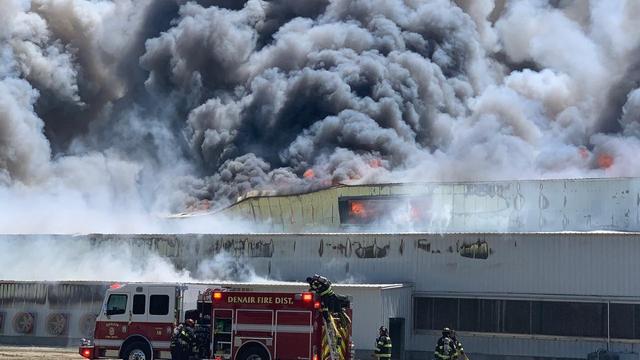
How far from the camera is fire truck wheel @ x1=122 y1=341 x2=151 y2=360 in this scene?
25.8m

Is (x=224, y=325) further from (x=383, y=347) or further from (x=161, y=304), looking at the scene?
(x=383, y=347)

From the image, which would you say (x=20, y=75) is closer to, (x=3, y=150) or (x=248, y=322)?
(x=3, y=150)

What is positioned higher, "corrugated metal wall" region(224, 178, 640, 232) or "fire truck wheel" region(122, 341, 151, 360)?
"corrugated metal wall" region(224, 178, 640, 232)

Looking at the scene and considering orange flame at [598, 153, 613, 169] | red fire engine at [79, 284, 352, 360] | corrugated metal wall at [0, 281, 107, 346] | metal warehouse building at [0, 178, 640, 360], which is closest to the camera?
red fire engine at [79, 284, 352, 360]

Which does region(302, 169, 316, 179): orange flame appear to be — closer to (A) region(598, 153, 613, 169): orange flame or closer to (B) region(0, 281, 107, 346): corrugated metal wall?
(A) region(598, 153, 613, 169): orange flame

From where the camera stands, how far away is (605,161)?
2212 inches

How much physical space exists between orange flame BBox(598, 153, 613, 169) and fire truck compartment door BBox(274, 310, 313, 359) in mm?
36280

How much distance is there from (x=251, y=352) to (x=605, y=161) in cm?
3748

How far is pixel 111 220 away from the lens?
51719 millimetres

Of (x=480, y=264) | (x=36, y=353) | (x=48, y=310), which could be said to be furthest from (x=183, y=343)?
(x=48, y=310)

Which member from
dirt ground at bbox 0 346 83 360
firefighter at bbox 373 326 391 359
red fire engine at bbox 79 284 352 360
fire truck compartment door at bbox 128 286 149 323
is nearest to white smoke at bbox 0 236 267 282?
dirt ground at bbox 0 346 83 360

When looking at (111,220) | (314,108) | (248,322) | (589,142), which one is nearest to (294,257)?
(248,322)

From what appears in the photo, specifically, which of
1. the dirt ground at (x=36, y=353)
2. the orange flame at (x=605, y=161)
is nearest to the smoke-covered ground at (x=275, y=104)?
the orange flame at (x=605, y=161)

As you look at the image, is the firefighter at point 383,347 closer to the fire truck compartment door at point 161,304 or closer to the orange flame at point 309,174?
the fire truck compartment door at point 161,304
